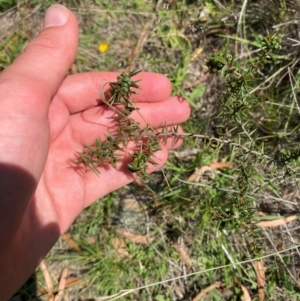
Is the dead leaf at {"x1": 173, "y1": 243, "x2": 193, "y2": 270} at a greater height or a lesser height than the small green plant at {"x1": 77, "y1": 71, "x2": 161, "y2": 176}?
lesser

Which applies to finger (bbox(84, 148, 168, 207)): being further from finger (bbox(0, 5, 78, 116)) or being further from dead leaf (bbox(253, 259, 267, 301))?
dead leaf (bbox(253, 259, 267, 301))

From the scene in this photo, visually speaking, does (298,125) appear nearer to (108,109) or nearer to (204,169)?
(204,169)

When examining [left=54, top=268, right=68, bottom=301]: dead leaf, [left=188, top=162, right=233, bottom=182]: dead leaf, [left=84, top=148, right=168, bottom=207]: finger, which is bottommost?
[left=54, top=268, right=68, bottom=301]: dead leaf

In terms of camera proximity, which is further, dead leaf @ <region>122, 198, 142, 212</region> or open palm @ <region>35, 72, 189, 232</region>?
dead leaf @ <region>122, 198, 142, 212</region>

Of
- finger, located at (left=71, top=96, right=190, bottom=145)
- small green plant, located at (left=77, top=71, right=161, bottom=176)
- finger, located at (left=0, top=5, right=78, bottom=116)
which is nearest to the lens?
small green plant, located at (left=77, top=71, right=161, bottom=176)


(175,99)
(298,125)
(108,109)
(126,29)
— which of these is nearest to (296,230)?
(298,125)

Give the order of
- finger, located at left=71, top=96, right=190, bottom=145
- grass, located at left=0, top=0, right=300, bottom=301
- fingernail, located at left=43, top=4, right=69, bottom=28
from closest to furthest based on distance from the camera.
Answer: fingernail, located at left=43, top=4, right=69, bottom=28
finger, located at left=71, top=96, right=190, bottom=145
grass, located at left=0, top=0, right=300, bottom=301

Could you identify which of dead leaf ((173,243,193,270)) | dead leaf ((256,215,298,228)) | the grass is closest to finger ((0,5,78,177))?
the grass
